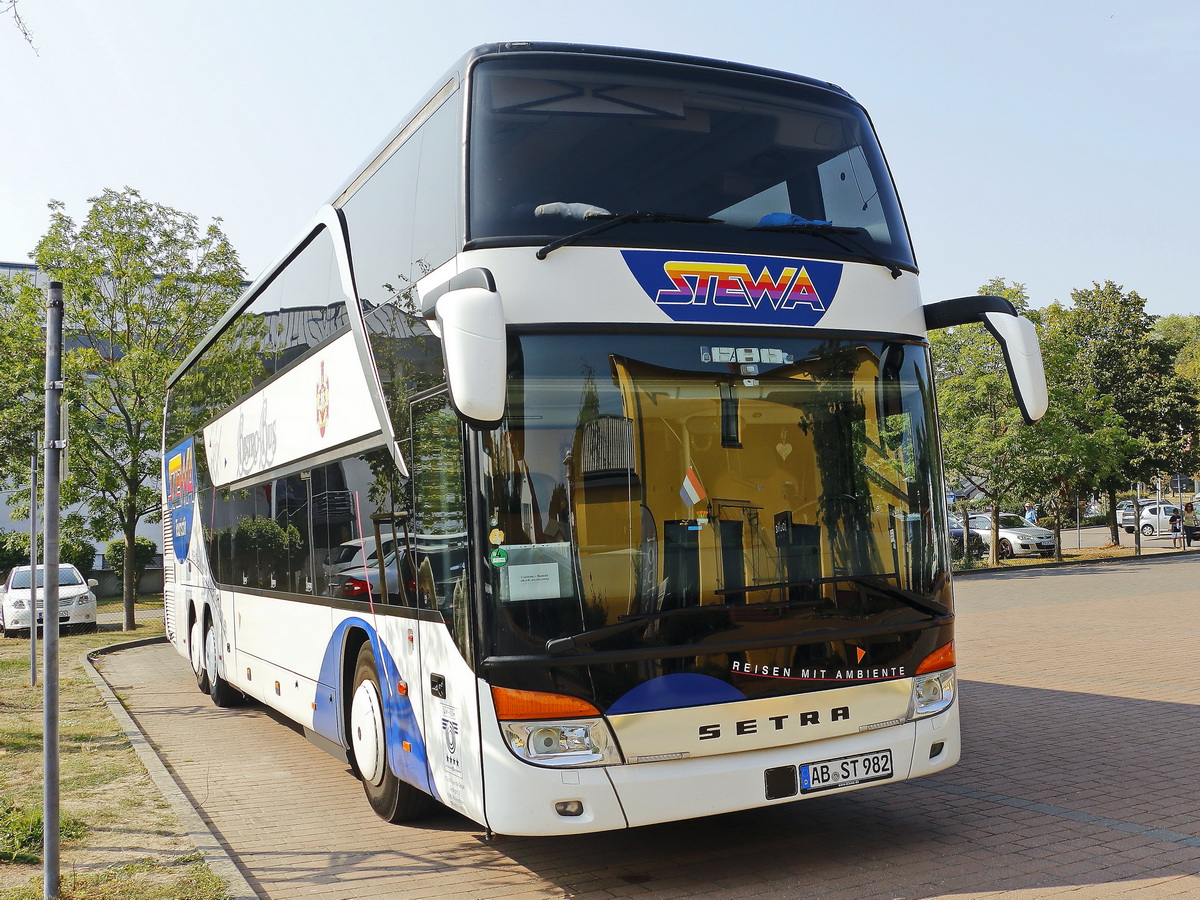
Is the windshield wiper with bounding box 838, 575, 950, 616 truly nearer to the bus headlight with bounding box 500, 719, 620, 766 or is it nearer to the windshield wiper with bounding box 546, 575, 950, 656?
the windshield wiper with bounding box 546, 575, 950, 656

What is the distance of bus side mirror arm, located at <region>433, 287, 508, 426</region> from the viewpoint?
4785 millimetres

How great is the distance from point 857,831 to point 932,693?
102 centimetres

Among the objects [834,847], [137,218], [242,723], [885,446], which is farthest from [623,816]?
[137,218]

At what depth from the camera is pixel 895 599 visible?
5785 mm

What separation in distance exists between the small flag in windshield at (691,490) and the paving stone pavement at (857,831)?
1879 mm

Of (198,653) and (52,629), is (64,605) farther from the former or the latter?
(52,629)

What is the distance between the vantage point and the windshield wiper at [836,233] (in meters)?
5.95

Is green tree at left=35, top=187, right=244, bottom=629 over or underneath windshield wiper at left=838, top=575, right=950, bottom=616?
over

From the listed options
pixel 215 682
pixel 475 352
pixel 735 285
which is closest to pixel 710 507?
pixel 735 285

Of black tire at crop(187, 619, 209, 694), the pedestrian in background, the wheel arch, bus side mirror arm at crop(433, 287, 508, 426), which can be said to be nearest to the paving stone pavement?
the wheel arch

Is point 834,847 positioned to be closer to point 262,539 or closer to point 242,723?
point 262,539

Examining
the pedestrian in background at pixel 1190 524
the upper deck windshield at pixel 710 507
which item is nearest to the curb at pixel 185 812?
the upper deck windshield at pixel 710 507

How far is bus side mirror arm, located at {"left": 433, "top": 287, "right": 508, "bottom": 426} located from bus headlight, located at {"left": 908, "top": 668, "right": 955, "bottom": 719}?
273 cm

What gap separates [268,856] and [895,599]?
3804mm
